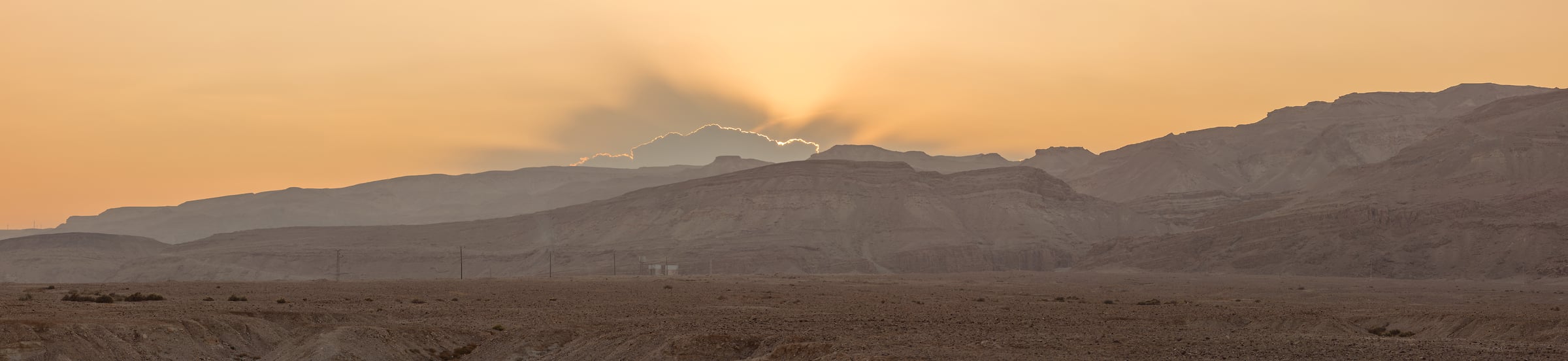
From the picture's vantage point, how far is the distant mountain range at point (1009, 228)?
344 feet

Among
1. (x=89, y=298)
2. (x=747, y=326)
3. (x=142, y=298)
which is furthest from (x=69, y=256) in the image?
(x=747, y=326)

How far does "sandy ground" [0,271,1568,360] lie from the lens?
91.7 feet

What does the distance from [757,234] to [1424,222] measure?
73729 millimetres

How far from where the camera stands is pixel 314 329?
121 ft

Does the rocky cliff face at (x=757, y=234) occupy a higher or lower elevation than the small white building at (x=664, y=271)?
higher

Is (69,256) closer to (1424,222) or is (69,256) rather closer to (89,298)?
(89,298)

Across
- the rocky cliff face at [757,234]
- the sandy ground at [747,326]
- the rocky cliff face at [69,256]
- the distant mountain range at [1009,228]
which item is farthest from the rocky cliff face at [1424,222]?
the rocky cliff face at [69,256]

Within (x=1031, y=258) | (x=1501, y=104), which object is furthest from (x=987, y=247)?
(x=1501, y=104)

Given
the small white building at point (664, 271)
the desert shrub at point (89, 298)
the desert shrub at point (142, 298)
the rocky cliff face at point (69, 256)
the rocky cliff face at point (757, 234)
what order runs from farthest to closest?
the rocky cliff face at point (69, 256)
the rocky cliff face at point (757, 234)
the small white building at point (664, 271)
the desert shrub at point (142, 298)
the desert shrub at point (89, 298)

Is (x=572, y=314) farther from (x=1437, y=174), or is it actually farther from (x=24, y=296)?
(x=1437, y=174)

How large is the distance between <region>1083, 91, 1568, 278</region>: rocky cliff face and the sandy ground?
120 feet

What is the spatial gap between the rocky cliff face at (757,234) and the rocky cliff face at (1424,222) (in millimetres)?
21393

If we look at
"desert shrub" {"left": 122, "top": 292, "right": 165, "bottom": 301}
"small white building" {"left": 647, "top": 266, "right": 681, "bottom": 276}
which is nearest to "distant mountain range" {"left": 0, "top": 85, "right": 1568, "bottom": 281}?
"small white building" {"left": 647, "top": 266, "right": 681, "bottom": 276}

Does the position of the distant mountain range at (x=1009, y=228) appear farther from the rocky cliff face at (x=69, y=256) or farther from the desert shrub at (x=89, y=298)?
the desert shrub at (x=89, y=298)
